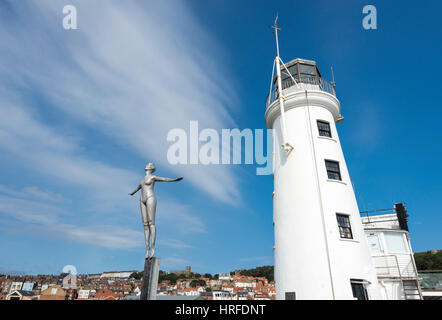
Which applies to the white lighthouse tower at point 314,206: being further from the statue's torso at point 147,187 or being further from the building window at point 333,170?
the statue's torso at point 147,187

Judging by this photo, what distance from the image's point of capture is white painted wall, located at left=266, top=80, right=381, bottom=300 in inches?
538

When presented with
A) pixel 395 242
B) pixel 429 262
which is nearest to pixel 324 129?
pixel 395 242

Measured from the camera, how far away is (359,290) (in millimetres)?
13523

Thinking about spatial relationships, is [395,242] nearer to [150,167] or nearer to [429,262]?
[150,167]

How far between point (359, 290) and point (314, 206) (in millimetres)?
4822

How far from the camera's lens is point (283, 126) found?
1802 cm

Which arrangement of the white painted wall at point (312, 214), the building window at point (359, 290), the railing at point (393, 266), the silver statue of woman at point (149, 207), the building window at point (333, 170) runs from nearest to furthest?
the silver statue of woman at point (149, 207) → the building window at point (359, 290) → the white painted wall at point (312, 214) → the building window at point (333, 170) → the railing at point (393, 266)

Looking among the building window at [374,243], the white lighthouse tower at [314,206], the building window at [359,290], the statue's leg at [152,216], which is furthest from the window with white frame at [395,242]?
the statue's leg at [152,216]

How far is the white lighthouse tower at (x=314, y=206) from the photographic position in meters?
13.7

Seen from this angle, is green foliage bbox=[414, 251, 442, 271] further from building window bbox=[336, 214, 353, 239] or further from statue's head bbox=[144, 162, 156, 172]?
statue's head bbox=[144, 162, 156, 172]
